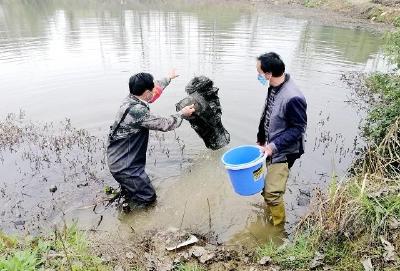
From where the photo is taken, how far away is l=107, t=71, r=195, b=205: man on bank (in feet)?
15.5

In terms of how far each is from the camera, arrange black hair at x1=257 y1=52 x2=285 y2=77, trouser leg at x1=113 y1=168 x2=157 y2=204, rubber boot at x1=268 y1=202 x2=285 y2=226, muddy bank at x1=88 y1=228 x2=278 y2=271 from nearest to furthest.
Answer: muddy bank at x1=88 y1=228 x2=278 y2=271 → black hair at x1=257 y1=52 x2=285 y2=77 → rubber boot at x1=268 y1=202 x2=285 y2=226 → trouser leg at x1=113 y1=168 x2=157 y2=204

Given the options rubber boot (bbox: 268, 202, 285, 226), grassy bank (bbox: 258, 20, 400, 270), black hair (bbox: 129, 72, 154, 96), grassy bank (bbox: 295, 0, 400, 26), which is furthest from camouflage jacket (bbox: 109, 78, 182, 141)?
grassy bank (bbox: 295, 0, 400, 26)

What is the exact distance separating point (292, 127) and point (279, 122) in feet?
0.54

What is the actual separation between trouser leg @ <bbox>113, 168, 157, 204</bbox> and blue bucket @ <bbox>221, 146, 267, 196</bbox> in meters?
1.47

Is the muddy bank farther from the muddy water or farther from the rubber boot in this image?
the rubber boot

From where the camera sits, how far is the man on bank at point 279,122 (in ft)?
13.4

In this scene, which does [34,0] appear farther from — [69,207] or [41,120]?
[69,207]

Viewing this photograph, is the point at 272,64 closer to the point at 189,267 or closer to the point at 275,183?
the point at 275,183

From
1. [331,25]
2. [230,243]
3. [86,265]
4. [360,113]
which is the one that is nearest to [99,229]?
[86,265]

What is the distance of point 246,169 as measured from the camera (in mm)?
3826

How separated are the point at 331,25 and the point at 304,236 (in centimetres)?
1983

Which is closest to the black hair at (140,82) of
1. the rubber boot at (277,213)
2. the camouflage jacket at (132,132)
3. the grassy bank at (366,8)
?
the camouflage jacket at (132,132)

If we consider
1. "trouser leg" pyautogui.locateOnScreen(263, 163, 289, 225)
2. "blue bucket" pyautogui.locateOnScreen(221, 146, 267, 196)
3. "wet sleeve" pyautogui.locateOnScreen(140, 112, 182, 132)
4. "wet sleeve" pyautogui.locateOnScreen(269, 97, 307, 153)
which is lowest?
"trouser leg" pyautogui.locateOnScreen(263, 163, 289, 225)

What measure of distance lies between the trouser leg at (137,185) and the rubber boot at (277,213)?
175 centimetres
